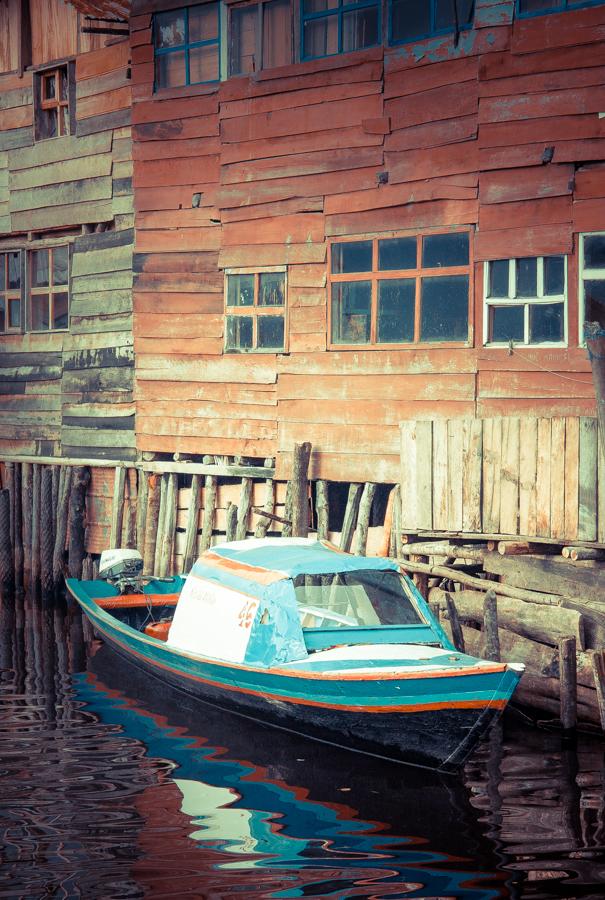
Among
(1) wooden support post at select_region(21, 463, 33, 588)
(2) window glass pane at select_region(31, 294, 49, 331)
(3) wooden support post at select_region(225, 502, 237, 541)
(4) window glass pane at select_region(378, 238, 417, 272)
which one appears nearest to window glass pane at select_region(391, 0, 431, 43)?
(4) window glass pane at select_region(378, 238, 417, 272)

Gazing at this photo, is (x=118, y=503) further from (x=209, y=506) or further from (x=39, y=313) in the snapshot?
(x=39, y=313)

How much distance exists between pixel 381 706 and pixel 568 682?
2112 millimetres

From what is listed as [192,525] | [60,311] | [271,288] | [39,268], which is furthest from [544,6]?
[39,268]

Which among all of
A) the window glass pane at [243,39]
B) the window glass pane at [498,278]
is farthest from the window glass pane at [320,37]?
the window glass pane at [498,278]

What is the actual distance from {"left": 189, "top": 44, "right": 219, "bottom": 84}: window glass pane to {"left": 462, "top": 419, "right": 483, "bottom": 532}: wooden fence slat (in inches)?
304

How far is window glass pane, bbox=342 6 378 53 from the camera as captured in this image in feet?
54.0

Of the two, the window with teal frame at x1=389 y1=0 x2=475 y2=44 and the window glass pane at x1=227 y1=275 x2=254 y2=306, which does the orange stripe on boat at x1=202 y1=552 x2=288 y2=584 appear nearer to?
the window glass pane at x1=227 y1=275 x2=254 y2=306

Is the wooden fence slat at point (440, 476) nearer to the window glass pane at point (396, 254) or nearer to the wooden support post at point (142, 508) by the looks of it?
the window glass pane at point (396, 254)

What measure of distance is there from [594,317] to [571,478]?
1.76 meters

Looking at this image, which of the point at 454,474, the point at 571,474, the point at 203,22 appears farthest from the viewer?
the point at 203,22

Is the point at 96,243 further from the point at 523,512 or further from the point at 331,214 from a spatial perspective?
the point at 523,512

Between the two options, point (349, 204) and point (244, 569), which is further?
point (349, 204)

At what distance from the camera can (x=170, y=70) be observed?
61.7 feet

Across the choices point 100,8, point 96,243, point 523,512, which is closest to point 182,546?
point 96,243
